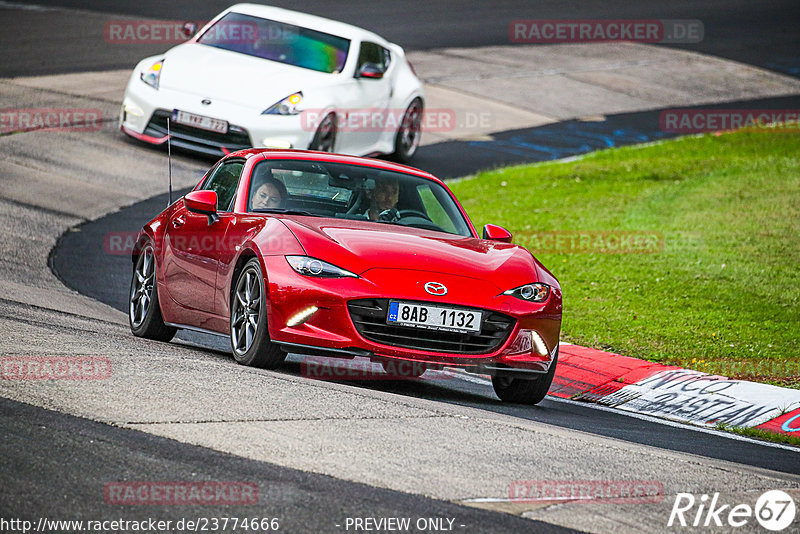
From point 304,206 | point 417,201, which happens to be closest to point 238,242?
point 304,206

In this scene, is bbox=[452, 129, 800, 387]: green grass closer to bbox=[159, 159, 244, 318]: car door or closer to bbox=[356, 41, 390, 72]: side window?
bbox=[356, 41, 390, 72]: side window

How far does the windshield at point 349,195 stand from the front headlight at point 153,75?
306 inches

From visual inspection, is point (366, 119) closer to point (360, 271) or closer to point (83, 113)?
point (83, 113)

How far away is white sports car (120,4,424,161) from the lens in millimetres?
16016

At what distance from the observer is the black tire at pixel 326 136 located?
635 inches

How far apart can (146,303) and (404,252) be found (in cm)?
269

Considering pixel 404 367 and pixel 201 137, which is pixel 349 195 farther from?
pixel 201 137

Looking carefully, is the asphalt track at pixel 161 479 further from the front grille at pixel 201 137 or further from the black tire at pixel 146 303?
the front grille at pixel 201 137

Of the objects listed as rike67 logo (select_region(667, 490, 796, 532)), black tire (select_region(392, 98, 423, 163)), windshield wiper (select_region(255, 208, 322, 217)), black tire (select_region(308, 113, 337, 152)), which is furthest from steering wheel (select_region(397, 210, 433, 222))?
black tire (select_region(392, 98, 423, 163))

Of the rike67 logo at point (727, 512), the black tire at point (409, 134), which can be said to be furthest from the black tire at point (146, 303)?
the black tire at point (409, 134)

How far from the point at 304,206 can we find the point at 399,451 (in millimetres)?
3182

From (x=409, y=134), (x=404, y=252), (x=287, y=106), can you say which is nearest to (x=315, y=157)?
(x=404, y=252)

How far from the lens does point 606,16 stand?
3512 centimetres

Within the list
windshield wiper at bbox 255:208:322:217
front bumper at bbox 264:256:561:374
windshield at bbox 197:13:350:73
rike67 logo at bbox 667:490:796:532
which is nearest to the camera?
rike67 logo at bbox 667:490:796:532
